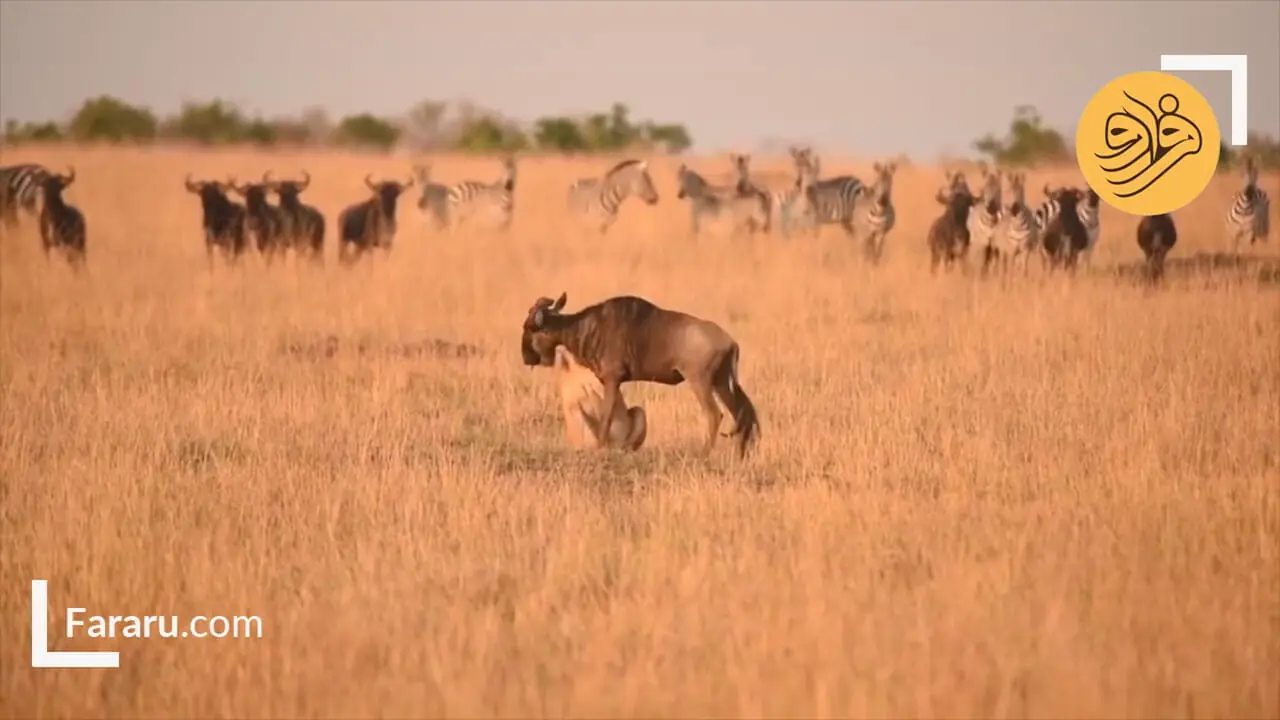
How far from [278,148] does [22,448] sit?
3751 centimetres

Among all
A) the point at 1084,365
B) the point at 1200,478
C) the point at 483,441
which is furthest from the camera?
the point at 1084,365

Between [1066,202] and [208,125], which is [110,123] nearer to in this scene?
[208,125]

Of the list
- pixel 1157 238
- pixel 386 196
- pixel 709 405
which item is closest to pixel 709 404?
pixel 709 405

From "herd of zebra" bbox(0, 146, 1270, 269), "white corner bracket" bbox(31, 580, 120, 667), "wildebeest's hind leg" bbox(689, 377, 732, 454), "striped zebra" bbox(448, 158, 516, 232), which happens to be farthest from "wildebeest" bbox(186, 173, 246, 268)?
"white corner bracket" bbox(31, 580, 120, 667)

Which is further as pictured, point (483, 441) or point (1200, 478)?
point (483, 441)

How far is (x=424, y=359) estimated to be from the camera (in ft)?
37.0

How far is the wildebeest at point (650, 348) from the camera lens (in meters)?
7.63

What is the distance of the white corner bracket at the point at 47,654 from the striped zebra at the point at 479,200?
17613 millimetres

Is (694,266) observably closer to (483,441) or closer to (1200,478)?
(483,441)

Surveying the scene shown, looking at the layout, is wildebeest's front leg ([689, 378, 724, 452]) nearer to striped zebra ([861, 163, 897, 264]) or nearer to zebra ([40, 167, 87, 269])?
zebra ([40, 167, 87, 269])

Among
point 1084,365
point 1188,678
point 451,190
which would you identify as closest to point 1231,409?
point 1084,365

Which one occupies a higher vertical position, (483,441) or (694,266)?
(694,266)

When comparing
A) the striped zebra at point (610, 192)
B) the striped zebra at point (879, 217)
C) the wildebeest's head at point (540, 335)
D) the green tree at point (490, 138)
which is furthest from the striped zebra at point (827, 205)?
the green tree at point (490, 138)

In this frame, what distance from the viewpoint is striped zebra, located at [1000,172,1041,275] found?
15891 millimetres
